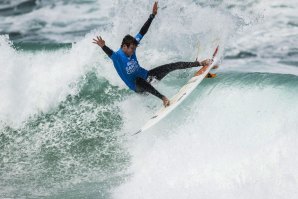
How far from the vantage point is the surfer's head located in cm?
678

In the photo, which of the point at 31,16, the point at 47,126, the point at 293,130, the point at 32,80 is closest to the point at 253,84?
the point at 293,130

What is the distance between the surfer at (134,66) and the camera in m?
6.84

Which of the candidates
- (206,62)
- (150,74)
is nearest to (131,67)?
(150,74)

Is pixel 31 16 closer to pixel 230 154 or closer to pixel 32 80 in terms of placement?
pixel 32 80

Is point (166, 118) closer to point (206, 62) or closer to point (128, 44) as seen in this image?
point (206, 62)

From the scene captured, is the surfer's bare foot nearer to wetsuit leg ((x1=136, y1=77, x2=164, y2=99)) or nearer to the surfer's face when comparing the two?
wetsuit leg ((x1=136, y1=77, x2=164, y2=99))

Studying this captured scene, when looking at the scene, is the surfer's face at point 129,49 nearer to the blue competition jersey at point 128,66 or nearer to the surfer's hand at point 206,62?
the blue competition jersey at point 128,66

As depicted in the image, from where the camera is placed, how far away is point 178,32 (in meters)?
10.6

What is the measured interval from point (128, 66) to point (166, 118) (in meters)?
1.64

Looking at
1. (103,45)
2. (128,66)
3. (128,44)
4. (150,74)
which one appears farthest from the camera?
(150,74)

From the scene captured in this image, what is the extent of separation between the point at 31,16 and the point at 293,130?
34.7ft

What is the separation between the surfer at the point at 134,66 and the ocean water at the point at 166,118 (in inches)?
37.1

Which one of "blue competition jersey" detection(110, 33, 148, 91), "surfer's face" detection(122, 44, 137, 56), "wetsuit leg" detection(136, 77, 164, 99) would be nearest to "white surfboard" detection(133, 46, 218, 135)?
"wetsuit leg" detection(136, 77, 164, 99)

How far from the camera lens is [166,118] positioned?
27.6ft
